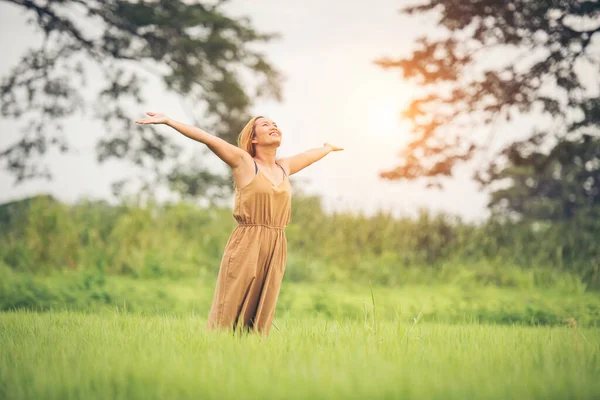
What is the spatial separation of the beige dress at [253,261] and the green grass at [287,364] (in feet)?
0.70

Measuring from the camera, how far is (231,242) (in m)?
4.36

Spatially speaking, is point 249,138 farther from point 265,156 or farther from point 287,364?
point 287,364

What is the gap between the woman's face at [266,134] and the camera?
4.45m

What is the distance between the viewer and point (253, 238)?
429 centimetres

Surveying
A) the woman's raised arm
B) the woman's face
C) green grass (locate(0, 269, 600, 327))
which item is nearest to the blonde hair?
the woman's face

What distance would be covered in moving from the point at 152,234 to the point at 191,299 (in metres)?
3.81

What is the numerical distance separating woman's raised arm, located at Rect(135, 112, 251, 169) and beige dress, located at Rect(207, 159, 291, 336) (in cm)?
16

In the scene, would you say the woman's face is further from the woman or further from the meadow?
the meadow

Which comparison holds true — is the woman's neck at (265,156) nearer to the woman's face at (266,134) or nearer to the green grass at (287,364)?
the woman's face at (266,134)

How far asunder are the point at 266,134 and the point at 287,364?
5.65ft

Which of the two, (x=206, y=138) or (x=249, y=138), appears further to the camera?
(x=249, y=138)

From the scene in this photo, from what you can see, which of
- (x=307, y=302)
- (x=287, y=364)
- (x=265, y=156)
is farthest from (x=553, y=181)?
(x=287, y=364)

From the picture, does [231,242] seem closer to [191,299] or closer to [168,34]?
[191,299]

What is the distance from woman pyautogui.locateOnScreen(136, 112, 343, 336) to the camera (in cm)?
428
